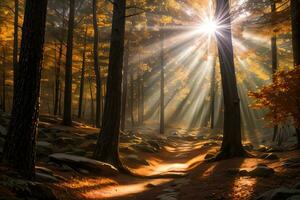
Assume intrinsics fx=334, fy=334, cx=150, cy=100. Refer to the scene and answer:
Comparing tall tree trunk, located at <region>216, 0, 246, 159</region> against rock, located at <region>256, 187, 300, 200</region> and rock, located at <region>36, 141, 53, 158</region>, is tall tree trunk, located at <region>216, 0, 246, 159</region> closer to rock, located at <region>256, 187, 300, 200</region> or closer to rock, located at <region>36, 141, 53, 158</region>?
rock, located at <region>36, 141, 53, 158</region>

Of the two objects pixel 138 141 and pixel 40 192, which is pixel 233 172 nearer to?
pixel 40 192

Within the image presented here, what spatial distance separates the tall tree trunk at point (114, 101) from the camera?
1189 centimetres

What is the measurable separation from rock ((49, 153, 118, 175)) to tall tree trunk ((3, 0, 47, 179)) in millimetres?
3679

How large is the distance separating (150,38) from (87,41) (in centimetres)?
530

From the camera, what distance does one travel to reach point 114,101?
12031 mm

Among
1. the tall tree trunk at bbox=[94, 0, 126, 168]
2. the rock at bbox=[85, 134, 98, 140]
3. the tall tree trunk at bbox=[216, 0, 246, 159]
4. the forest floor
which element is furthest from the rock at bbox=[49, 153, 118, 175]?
the rock at bbox=[85, 134, 98, 140]

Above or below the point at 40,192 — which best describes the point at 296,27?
above

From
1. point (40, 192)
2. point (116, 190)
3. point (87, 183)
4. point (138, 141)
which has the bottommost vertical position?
point (116, 190)

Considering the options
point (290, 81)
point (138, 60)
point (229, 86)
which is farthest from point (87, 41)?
point (290, 81)

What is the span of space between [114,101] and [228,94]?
443cm

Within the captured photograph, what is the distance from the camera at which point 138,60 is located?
112 ft

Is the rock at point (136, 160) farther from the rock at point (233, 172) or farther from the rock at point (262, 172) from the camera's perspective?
the rock at point (262, 172)

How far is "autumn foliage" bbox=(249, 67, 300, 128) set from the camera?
10445mm

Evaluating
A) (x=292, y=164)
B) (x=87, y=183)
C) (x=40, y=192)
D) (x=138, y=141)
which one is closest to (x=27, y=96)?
(x=40, y=192)
